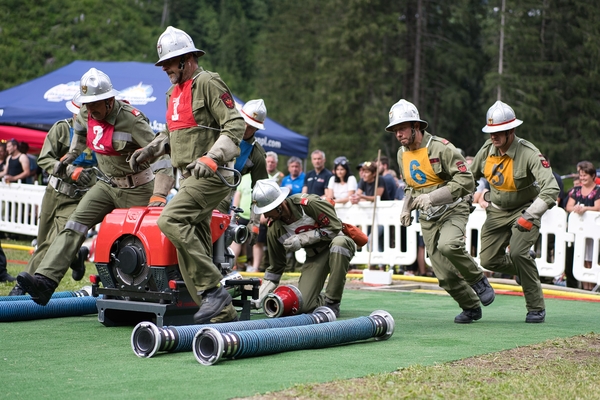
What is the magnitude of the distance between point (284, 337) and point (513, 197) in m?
3.59

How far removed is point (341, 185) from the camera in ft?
52.0

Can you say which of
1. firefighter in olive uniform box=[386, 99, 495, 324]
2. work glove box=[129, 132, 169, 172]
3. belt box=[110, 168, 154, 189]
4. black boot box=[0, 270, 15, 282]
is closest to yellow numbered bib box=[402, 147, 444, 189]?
firefighter in olive uniform box=[386, 99, 495, 324]

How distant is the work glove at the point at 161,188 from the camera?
7973 mm

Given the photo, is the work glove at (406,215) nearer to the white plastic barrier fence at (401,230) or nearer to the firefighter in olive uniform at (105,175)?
the firefighter in olive uniform at (105,175)

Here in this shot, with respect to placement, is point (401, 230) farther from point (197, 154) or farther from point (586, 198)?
point (197, 154)

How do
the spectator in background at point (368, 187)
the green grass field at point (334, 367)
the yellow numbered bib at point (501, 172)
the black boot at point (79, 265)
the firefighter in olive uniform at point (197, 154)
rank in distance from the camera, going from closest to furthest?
the green grass field at point (334, 367) < the firefighter in olive uniform at point (197, 154) < the yellow numbered bib at point (501, 172) < the black boot at point (79, 265) < the spectator in background at point (368, 187)

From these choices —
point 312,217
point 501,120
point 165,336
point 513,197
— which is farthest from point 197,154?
point 513,197

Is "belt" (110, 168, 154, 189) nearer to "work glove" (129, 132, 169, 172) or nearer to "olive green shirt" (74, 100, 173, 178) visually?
"olive green shirt" (74, 100, 173, 178)

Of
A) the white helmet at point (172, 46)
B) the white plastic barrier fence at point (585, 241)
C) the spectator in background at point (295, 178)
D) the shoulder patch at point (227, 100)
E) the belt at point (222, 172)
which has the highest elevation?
the white helmet at point (172, 46)

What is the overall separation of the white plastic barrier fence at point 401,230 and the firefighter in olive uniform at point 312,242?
5.57 m

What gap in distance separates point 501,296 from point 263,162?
4.18 metres

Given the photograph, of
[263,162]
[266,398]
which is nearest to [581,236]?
[263,162]

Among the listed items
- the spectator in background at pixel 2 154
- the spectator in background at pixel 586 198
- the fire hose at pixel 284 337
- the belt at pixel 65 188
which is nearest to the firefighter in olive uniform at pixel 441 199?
the fire hose at pixel 284 337

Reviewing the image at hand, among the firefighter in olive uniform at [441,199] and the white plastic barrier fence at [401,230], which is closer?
the firefighter in olive uniform at [441,199]
